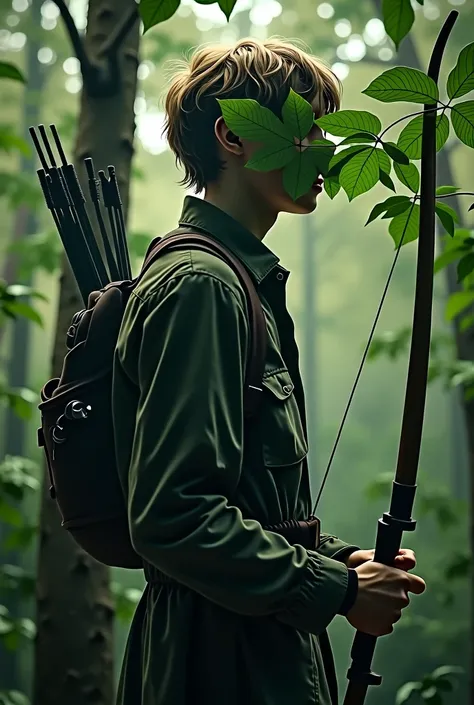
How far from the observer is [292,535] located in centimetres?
102

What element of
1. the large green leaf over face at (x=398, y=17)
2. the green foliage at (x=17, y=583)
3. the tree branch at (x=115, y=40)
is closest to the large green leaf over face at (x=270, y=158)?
the large green leaf over face at (x=398, y=17)

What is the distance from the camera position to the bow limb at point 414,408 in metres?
1.00

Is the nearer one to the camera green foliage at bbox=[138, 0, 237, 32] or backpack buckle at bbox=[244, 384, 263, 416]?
green foliage at bbox=[138, 0, 237, 32]

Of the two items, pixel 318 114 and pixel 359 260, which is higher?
pixel 359 260

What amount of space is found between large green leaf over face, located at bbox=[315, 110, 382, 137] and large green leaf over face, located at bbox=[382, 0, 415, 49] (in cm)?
15

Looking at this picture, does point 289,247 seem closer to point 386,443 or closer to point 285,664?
point 386,443

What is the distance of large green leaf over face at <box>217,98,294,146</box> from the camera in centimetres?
98

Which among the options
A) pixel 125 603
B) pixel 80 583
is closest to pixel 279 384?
pixel 80 583

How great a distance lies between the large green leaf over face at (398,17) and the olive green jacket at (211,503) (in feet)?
1.01

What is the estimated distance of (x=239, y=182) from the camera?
1115mm

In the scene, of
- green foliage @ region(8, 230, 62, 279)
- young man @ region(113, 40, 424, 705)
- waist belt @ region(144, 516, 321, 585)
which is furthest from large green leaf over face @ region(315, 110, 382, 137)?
green foliage @ region(8, 230, 62, 279)

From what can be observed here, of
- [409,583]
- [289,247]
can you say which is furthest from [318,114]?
[289,247]

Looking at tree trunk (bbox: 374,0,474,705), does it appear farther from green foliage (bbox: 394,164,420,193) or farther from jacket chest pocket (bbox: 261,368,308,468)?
jacket chest pocket (bbox: 261,368,308,468)

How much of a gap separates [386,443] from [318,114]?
1073cm
